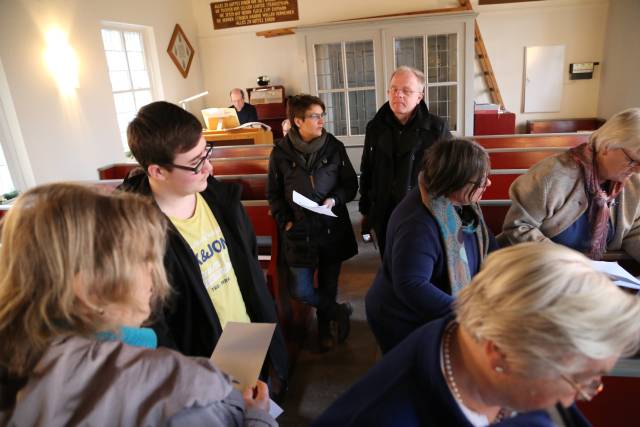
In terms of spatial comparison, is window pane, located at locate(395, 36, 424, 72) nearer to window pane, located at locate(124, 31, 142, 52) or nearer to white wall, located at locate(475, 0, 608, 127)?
white wall, located at locate(475, 0, 608, 127)

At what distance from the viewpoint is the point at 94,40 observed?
504 centimetres

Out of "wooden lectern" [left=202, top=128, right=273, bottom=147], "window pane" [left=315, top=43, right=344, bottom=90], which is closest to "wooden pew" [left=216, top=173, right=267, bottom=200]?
"wooden lectern" [left=202, top=128, right=273, bottom=147]

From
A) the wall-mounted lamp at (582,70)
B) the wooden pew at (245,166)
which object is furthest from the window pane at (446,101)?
the wooden pew at (245,166)

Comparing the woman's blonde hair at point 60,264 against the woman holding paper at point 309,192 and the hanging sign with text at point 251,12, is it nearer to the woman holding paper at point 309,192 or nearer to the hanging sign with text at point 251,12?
the woman holding paper at point 309,192

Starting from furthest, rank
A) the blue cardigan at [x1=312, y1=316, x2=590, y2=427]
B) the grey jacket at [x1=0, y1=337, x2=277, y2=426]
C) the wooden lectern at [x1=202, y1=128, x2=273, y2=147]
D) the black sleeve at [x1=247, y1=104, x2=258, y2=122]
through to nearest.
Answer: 1. the black sleeve at [x1=247, y1=104, x2=258, y2=122]
2. the wooden lectern at [x1=202, y1=128, x2=273, y2=147]
3. the blue cardigan at [x1=312, y1=316, x2=590, y2=427]
4. the grey jacket at [x1=0, y1=337, x2=277, y2=426]

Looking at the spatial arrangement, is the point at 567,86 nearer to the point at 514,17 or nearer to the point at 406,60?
the point at 514,17

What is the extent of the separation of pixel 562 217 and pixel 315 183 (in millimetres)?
1163

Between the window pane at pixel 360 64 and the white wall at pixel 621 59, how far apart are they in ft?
11.2

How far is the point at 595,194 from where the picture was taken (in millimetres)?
1626

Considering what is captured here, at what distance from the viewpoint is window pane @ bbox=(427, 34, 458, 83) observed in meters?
5.73

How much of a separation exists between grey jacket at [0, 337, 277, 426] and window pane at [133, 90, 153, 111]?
19.9 feet

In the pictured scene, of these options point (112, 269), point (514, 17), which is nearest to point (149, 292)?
point (112, 269)

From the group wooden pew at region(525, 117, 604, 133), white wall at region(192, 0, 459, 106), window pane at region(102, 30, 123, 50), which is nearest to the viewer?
window pane at region(102, 30, 123, 50)

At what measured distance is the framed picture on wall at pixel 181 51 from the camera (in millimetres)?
6622
